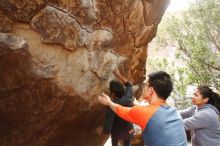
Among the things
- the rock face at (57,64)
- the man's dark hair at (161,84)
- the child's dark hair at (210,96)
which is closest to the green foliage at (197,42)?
the rock face at (57,64)

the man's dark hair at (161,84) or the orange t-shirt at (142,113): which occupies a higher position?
the man's dark hair at (161,84)

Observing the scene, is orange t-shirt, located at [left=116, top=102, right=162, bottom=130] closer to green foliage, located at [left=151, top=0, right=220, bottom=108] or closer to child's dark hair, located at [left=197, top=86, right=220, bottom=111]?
child's dark hair, located at [left=197, top=86, right=220, bottom=111]

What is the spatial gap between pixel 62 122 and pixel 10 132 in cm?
86

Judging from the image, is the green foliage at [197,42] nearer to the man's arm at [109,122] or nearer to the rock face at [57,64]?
the rock face at [57,64]

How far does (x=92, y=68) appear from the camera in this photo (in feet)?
17.7

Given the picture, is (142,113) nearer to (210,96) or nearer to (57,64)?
(210,96)

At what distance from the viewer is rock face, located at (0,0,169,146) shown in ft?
14.9

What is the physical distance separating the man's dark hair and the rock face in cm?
195

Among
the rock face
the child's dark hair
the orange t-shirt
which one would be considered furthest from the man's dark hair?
the rock face

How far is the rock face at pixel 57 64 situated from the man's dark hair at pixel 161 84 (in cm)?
195

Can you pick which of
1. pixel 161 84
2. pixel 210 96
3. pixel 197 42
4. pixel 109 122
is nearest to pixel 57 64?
pixel 109 122

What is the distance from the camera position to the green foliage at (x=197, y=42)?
1110 centimetres

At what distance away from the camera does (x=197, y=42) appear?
1144cm

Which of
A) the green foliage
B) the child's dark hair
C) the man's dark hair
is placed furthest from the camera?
the green foliage
